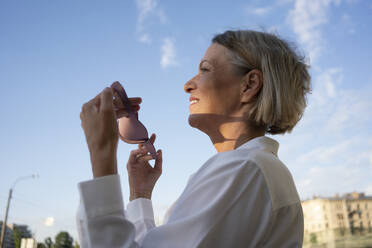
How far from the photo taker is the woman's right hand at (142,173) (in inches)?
69.0

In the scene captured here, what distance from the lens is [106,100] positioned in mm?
1061

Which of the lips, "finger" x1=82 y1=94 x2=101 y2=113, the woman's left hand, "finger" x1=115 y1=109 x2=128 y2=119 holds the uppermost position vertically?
the lips

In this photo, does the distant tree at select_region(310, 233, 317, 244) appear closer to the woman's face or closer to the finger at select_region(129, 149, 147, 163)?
the finger at select_region(129, 149, 147, 163)

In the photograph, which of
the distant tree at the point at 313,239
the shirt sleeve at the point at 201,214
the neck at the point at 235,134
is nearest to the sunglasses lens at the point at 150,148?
the neck at the point at 235,134

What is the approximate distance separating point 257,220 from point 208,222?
155 mm

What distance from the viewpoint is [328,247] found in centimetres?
1501

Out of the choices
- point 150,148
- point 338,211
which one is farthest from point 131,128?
point 338,211

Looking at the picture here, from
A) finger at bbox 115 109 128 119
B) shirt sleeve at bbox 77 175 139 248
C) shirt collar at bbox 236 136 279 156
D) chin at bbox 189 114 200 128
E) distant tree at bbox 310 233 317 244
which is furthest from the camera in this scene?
distant tree at bbox 310 233 317 244

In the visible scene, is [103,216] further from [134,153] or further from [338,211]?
[338,211]

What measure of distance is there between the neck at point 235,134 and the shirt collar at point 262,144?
0.10 metres

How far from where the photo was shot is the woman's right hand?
1753mm

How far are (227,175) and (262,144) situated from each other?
31 cm

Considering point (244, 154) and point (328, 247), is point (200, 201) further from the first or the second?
point (328, 247)

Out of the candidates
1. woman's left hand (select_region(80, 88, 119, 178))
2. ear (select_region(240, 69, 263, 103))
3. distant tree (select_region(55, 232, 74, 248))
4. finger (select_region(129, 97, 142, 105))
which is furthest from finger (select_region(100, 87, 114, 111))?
distant tree (select_region(55, 232, 74, 248))
